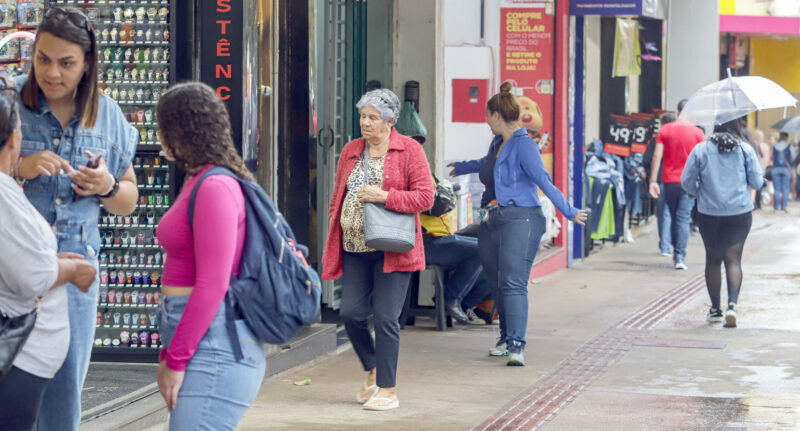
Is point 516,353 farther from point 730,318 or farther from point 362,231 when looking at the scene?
point 730,318

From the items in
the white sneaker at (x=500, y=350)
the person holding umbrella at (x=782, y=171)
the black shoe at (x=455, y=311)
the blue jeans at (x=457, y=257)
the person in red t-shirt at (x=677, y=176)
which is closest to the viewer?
the white sneaker at (x=500, y=350)

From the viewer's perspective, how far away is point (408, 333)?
9.95 meters

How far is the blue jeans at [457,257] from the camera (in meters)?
9.75

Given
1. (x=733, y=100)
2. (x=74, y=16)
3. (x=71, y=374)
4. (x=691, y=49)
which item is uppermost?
(x=691, y=49)

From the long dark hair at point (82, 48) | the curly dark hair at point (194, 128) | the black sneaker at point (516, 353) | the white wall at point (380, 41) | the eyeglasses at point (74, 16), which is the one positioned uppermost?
the white wall at point (380, 41)

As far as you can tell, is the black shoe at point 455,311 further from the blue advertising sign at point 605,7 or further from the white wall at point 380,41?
the blue advertising sign at point 605,7

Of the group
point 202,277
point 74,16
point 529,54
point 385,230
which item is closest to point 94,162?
point 74,16

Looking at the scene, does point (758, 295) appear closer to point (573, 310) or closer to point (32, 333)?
point (573, 310)

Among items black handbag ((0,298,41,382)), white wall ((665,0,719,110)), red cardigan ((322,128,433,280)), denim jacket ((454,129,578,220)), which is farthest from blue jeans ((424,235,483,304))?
white wall ((665,0,719,110))

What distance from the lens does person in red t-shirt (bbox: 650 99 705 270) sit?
14625 millimetres

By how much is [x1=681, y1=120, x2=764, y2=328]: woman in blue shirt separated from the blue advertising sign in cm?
413

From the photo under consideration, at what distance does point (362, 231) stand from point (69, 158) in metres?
2.94

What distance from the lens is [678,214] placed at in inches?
581

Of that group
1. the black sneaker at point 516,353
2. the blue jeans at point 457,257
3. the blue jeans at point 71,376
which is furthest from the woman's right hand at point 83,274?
the blue jeans at point 457,257
